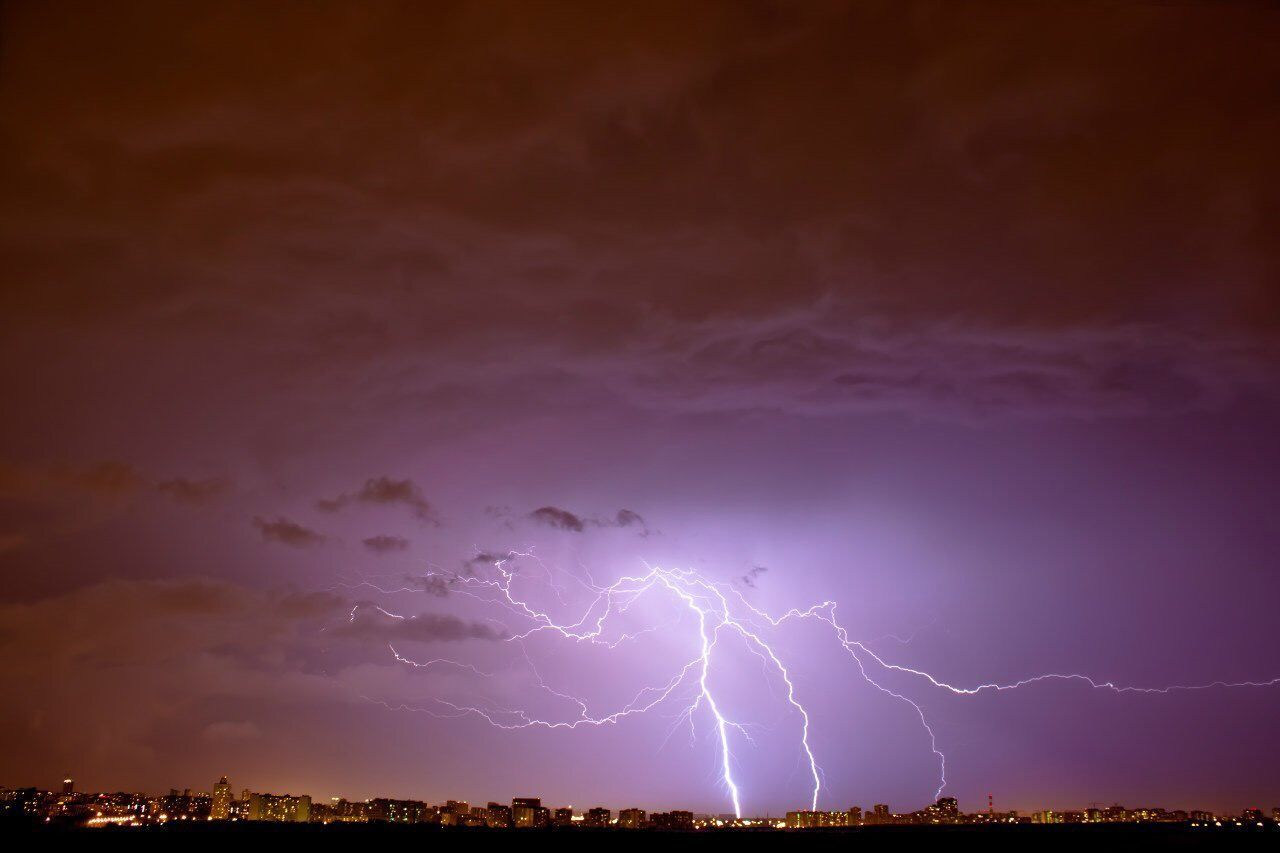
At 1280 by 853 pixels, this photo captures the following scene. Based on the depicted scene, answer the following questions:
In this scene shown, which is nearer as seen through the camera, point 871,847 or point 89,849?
point 89,849

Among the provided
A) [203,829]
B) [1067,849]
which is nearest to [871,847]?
[1067,849]

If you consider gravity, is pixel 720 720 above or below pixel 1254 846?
above

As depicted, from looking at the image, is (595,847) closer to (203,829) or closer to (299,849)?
(299,849)

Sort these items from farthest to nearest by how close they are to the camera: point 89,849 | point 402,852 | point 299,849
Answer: point 402,852 → point 299,849 → point 89,849

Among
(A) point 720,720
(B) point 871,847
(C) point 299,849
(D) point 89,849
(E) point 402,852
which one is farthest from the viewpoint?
(B) point 871,847

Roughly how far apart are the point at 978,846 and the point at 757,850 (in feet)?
59.0

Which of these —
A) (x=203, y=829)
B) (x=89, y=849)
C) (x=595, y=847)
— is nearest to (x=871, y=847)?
(x=595, y=847)

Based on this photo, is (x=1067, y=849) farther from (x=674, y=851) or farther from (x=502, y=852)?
(x=502, y=852)

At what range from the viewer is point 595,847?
77.4 metres

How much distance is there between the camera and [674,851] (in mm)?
77500

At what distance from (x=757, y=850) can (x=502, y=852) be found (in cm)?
2181

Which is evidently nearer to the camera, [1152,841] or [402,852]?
[402,852]

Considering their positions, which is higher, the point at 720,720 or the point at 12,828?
the point at 720,720

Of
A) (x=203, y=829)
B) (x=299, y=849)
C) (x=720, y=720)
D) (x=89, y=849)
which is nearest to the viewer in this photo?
(x=720, y=720)
